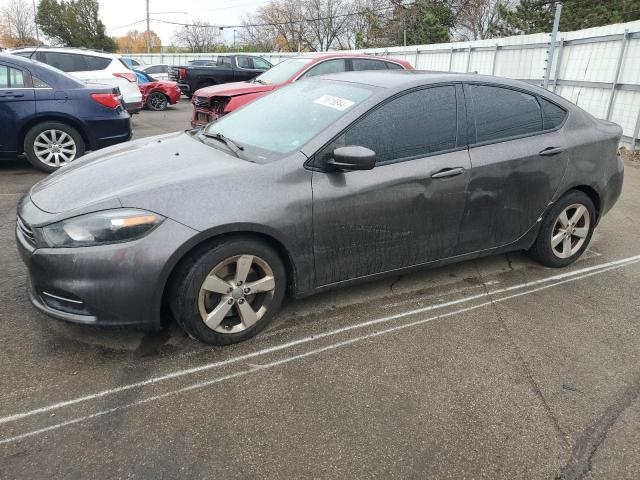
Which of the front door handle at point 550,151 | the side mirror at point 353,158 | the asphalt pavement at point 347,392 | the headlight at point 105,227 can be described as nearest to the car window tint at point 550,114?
the front door handle at point 550,151

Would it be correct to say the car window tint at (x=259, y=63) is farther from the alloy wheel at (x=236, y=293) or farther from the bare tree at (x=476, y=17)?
the bare tree at (x=476, y=17)

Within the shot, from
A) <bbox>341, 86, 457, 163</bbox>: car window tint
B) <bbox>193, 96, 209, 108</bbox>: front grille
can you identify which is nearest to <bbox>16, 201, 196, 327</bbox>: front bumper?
<bbox>341, 86, 457, 163</bbox>: car window tint

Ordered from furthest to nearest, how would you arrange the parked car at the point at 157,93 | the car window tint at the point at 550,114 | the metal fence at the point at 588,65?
1. the parked car at the point at 157,93
2. the metal fence at the point at 588,65
3. the car window tint at the point at 550,114

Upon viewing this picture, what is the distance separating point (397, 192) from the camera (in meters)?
3.28

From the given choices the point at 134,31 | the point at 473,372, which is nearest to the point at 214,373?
the point at 473,372

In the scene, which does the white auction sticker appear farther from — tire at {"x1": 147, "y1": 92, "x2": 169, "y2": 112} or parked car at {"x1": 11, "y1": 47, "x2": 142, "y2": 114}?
tire at {"x1": 147, "y1": 92, "x2": 169, "y2": 112}

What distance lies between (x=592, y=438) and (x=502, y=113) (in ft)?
7.73

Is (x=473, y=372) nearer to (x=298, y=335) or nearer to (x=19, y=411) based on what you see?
(x=298, y=335)

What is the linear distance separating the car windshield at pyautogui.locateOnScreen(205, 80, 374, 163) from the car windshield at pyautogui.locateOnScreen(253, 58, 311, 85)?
4685mm

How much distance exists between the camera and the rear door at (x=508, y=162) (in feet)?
11.9

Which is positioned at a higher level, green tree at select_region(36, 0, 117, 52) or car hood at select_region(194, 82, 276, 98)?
green tree at select_region(36, 0, 117, 52)

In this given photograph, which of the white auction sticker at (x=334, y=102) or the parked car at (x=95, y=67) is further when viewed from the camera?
the parked car at (x=95, y=67)

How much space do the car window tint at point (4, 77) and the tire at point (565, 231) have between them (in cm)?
669

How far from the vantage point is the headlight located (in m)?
2.66
